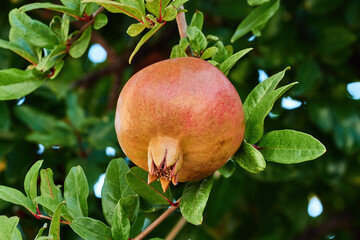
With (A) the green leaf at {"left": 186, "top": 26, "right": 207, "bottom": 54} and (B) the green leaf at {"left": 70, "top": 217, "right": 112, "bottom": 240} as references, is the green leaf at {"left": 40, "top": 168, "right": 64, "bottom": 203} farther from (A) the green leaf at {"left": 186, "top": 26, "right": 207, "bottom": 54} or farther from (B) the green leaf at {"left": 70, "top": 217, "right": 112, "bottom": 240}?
(A) the green leaf at {"left": 186, "top": 26, "right": 207, "bottom": 54}

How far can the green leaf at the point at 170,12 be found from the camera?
79cm

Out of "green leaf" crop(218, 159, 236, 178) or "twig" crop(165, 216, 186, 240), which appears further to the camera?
"twig" crop(165, 216, 186, 240)

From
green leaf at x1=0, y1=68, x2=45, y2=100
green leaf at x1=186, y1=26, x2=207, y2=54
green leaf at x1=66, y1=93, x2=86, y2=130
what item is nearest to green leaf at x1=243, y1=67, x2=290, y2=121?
green leaf at x1=186, y1=26, x2=207, y2=54

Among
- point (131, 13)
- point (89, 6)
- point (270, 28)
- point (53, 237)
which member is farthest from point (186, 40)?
point (270, 28)

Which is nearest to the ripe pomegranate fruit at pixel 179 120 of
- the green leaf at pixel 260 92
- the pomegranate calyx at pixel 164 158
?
the pomegranate calyx at pixel 164 158

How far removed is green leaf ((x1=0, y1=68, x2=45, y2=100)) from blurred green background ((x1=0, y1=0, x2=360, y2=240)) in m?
0.59

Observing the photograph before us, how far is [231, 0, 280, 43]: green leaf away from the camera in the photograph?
1145mm

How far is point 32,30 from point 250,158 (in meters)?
0.52

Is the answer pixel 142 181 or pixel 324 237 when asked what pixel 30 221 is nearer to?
pixel 142 181

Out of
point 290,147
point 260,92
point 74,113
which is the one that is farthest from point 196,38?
point 74,113

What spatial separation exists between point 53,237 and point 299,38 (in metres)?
1.47

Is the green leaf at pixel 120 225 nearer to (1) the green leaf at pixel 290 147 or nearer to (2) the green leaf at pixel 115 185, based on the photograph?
(2) the green leaf at pixel 115 185

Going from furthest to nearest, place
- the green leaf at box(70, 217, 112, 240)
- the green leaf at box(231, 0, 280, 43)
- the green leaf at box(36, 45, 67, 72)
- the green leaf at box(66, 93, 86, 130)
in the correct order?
the green leaf at box(66, 93, 86, 130) → the green leaf at box(231, 0, 280, 43) → the green leaf at box(36, 45, 67, 72) → the green leaf at box(70, 217, 112, 240)

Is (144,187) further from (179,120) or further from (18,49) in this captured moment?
(18,49)
